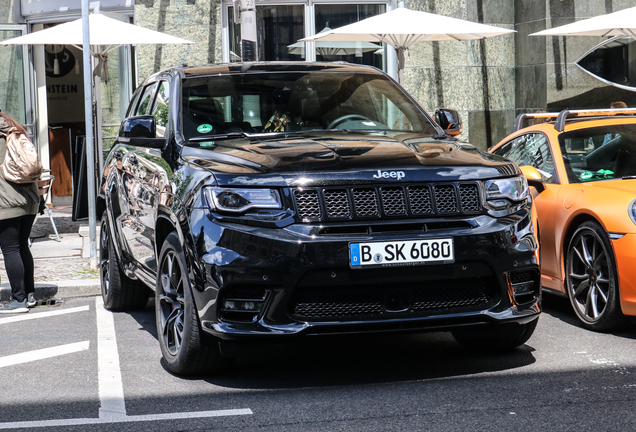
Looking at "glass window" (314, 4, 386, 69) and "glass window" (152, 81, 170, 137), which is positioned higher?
"glass window" (314, 4, 386, 69)

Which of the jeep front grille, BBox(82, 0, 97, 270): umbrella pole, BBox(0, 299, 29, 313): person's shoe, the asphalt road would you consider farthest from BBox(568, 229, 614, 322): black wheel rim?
BBox(82, 0, 97, 270): umbrella pole

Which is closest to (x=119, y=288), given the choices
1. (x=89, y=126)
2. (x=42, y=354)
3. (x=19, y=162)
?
(x=19, y=162)

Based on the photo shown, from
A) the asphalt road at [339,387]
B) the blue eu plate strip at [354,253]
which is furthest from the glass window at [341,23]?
the blue eu plate strip at [354,253]

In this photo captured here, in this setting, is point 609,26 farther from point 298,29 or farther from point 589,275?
point 589,275

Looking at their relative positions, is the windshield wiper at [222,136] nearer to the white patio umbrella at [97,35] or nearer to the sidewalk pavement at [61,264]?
the sidewalk pavement at [61,264]

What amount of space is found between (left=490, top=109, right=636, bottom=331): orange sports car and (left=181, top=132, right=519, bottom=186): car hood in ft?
3.78

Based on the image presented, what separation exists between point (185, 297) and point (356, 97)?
6.68 feet

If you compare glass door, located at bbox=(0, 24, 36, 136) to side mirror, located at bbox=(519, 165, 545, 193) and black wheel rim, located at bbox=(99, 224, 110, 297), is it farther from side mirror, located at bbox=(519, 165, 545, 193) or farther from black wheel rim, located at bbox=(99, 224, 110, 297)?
side mirror, located at bbox=(519, 165, 545, 193)

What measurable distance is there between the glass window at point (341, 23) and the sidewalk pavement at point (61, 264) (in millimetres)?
4600

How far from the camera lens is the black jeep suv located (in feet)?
15.3

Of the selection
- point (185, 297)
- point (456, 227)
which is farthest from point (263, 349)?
point (456, 227)

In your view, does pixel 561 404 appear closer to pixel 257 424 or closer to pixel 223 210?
pixel 257 424

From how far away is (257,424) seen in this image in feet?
14.3

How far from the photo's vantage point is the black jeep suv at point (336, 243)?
467cm
